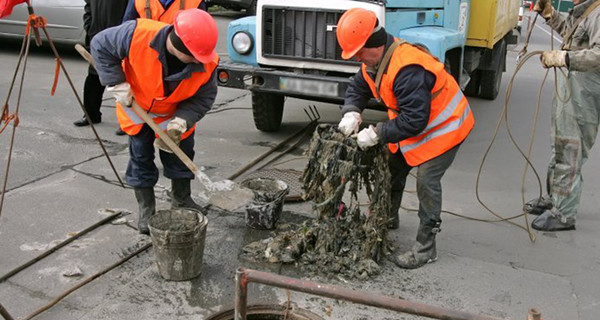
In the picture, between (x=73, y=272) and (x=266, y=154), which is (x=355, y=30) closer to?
(x=73, y=272)

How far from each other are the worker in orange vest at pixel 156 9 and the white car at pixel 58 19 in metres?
4.89

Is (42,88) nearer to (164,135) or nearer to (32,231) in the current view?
(32,231)

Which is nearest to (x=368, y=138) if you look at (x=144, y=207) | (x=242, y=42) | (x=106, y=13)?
(x=144, y=207)

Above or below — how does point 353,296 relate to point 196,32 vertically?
below

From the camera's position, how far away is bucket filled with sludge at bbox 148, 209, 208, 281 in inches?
129

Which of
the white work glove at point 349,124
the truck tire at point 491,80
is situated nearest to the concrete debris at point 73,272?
the white work glove at point 349,124

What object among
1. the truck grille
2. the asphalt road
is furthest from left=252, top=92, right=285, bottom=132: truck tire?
the truck grille

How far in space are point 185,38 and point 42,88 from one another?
5142 mm

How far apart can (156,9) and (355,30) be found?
6.11ft

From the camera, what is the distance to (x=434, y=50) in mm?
4973

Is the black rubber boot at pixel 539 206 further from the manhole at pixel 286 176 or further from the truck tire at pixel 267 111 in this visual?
the truck tire at pixel 267 111

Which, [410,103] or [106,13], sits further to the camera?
[106,13]

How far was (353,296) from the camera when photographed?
6.43 ft

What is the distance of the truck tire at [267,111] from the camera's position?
6.09 m
